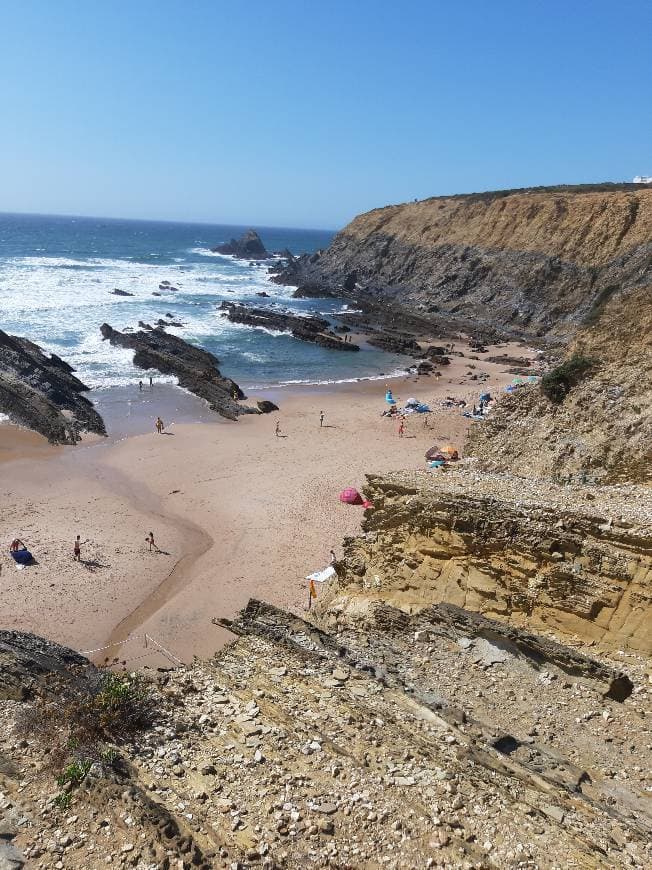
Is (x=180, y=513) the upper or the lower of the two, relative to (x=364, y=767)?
lower

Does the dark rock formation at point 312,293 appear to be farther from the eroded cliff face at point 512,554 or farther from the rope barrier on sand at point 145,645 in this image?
the eroded cliff face at point 512,554

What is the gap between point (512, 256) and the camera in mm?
61656

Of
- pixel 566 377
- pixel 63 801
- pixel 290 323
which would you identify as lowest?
pixel 63 801

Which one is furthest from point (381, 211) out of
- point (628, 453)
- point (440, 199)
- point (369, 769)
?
point (369, 769)

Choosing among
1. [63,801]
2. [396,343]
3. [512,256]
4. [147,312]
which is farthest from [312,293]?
[63,801]

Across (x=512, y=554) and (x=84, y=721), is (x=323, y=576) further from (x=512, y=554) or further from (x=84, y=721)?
(x=84, y=721)

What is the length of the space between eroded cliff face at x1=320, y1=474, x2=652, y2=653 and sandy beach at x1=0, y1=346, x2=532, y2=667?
207 inches

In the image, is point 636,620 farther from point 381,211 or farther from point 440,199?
point 381,211

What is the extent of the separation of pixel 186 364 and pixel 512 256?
131ft

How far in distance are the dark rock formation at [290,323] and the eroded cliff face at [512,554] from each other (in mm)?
39420

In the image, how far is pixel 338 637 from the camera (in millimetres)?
10695

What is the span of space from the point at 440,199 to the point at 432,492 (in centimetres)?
8376

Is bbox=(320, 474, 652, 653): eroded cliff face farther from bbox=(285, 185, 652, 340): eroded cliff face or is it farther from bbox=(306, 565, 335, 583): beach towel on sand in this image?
bbox=(285, 185, 652, 340): eroded cliff face

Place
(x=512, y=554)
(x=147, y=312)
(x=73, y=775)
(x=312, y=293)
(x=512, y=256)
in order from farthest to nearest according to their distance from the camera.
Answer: (x=312, y=293)
(x=512, y=256)
(x=147, y=312)
(x=512, y=554)
(x=73, y=775)
